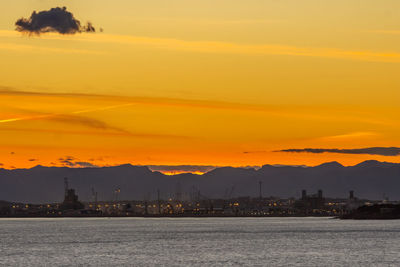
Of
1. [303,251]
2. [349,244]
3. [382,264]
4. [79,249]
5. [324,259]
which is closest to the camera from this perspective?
[382,264]

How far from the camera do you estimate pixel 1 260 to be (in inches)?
5645

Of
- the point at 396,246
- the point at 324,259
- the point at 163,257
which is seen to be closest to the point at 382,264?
the point at 324,259

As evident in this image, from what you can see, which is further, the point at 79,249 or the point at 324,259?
the point at 79,249

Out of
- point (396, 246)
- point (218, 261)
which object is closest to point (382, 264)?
point (218, 261)

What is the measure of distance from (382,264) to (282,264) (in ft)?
50.5

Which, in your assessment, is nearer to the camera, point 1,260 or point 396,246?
point 1,260

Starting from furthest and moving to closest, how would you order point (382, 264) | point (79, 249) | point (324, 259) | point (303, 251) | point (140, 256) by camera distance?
point (79, 249) → point (303, 251) → point (140, 256) → point (324, 259) → point (382, 264)

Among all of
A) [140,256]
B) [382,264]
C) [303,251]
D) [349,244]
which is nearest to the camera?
[382,264]

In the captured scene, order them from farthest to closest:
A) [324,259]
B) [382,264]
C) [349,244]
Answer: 1. [349,244]
2. [324,259]
3. [382,264]

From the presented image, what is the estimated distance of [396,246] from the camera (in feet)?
594

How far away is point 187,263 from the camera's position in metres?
134

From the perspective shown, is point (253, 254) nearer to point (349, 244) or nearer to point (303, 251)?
point (303, 251)

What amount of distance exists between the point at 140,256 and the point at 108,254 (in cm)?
895

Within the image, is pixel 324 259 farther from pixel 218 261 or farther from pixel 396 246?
pixel 396 246
